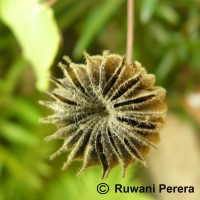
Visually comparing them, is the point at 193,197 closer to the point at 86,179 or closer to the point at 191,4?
the point at 86,179

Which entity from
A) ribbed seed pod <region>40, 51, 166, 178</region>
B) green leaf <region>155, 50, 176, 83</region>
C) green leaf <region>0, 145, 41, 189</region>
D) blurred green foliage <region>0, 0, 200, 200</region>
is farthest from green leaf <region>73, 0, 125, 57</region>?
ribbed seed pod <region>40, 51, 166, 178</region>

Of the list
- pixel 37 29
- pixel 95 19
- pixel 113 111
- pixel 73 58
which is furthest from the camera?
pixel 73 58

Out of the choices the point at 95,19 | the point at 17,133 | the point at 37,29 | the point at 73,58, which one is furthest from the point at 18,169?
the point at 37,29

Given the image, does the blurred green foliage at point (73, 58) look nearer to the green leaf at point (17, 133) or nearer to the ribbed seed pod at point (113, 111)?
the green leaf at point (17, 133)

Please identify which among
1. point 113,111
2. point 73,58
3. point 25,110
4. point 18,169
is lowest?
point 113,111

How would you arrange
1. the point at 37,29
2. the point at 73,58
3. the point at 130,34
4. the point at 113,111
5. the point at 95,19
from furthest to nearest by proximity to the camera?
the point at 73,58 < the point at 95,19 < the point at 37,29 < the point at 130,34 < the point at 113,111

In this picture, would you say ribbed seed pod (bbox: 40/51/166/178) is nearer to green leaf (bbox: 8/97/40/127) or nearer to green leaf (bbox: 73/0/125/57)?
green leaf (bbox: 73/0/125/57)

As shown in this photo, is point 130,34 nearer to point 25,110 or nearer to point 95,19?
point 95,19
